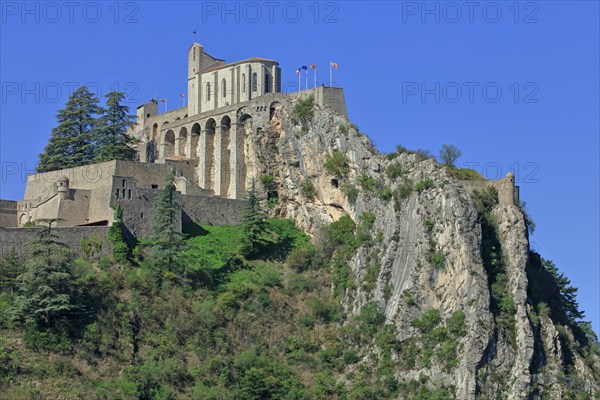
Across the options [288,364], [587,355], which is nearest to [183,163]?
[288,364]

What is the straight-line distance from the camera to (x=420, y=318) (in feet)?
281

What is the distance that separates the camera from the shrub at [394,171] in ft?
302

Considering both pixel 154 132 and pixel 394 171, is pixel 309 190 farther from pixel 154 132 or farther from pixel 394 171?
pixel 154 132

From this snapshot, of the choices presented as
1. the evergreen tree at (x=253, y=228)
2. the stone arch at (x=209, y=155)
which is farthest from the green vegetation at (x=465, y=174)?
the stone arch at (x=209, y=155)

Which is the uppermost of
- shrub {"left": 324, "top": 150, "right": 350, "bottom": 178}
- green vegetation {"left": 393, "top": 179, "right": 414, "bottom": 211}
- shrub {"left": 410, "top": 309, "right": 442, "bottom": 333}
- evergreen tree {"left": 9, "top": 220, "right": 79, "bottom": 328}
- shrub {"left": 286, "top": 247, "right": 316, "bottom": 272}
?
shrub {"left": 324, "top": 150, "right": 350, "bottom": 178}

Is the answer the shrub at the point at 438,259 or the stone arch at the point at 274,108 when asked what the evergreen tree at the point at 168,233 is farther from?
the shrub at the point at 438,259

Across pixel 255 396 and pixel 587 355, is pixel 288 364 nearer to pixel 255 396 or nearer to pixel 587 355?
pixel 255 396

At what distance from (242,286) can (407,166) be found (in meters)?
12.2

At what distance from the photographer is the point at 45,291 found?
81.6 metres

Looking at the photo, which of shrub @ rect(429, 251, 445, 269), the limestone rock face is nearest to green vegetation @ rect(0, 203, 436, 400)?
the limestone rock face

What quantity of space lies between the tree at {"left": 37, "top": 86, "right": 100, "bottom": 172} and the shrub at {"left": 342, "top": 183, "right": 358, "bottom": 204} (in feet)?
59.0

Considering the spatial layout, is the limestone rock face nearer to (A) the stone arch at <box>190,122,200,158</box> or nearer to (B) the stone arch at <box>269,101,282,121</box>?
(B) the stone arch at <box>269,101,282,121</box>

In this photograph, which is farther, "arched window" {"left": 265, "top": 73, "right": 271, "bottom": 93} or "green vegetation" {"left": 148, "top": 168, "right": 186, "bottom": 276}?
"arched window" {"left": 265, "top": 73, "right": 271, "bottom": 93}

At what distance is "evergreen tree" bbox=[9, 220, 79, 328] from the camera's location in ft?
267
